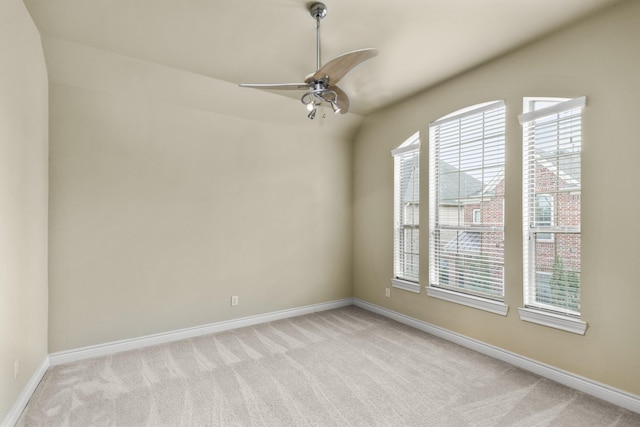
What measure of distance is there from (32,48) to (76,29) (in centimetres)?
35

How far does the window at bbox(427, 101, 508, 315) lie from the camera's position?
321 cm

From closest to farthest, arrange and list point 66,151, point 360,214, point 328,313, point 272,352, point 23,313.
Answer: point 23,313 < point 66,151 < point 272,352 < point 328,313 < point 360,214

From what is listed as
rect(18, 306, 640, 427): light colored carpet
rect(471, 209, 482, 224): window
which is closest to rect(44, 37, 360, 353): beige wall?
rect(18, 306, 640, 427): light colored carpet

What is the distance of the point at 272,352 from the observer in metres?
3.31

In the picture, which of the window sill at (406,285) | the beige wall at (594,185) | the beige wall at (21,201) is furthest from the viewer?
the window sill at (406,285)

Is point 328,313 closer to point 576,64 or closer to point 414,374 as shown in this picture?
point 414,374

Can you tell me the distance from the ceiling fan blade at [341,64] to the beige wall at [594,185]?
1.76 m

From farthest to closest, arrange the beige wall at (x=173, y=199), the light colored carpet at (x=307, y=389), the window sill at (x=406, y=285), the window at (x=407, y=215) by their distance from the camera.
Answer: the window at (x=407, y=215)
the window sill at (x=406, y=285)
the beige wall at (x=173, y=199)
the light colored carpet at (x=307, y=389)

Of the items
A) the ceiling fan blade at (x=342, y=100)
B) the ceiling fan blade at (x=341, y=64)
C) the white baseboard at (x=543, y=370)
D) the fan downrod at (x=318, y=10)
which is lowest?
the white baseboard at (x=543, y=370)

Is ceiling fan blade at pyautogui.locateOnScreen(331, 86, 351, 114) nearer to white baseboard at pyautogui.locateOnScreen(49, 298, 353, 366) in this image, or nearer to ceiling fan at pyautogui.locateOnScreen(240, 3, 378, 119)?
ceiling fan at pyautogui.locateOnScreen(240, 3, 378, 119)

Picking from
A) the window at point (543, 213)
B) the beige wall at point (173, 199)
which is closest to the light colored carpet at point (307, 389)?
the beige wall at point (173, 199)

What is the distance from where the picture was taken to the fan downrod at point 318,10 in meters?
2.30

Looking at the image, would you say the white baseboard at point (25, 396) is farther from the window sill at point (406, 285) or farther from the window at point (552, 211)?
the window at point (552, 211)

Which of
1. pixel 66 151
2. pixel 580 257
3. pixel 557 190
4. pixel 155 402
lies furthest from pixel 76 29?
pixel 580 257
